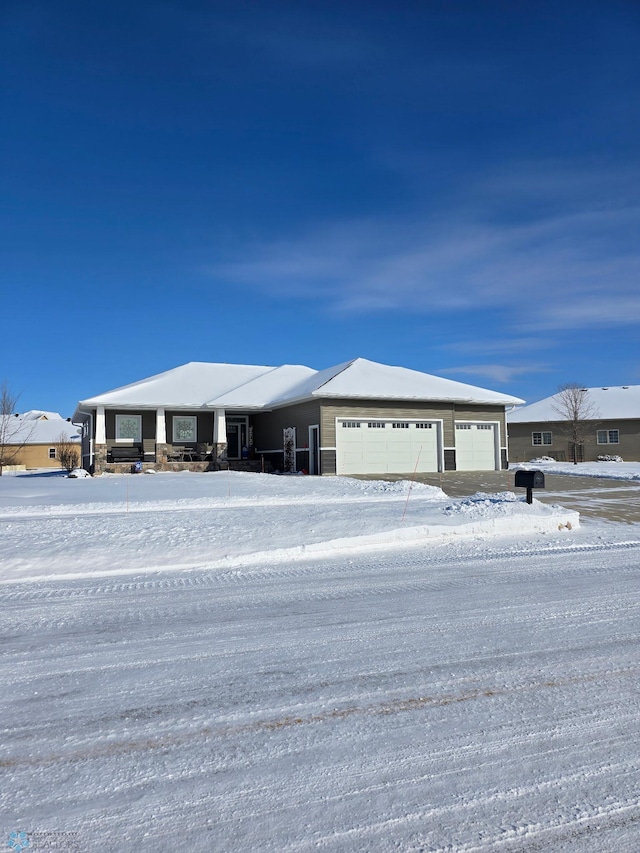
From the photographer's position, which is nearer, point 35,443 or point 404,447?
point 404,447

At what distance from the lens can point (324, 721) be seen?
11.1 feet

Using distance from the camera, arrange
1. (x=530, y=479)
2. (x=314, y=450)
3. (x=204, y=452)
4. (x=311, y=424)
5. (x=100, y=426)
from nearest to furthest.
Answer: (x=530, y=479) < (x=314, y=450) < (x=311, y=424) < (x=100, y=426) < (x=204, y=452)

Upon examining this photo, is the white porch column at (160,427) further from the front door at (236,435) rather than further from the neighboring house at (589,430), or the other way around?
the neighboring house at (589,430)

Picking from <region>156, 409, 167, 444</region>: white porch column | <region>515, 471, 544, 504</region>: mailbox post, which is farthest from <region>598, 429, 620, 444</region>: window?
<region>515, 471, 544, 504</region>: mailbox post

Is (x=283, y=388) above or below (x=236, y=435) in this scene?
above

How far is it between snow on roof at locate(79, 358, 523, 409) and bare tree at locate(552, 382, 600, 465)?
15194mm

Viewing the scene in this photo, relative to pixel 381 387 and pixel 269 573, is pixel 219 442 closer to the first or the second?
pixel 381 387

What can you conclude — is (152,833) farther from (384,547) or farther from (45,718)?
(384,547)

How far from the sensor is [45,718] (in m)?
3.46

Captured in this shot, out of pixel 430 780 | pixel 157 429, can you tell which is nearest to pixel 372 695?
pixel 430 780

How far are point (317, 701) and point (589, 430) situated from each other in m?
41.7

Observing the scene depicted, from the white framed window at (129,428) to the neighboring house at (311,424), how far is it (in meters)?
0.04

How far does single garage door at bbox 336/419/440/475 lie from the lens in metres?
24.6
